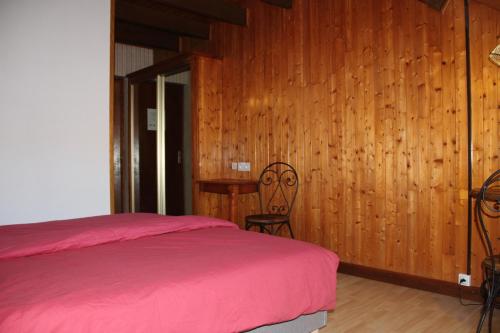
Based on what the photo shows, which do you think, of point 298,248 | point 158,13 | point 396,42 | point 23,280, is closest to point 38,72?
point 158,13

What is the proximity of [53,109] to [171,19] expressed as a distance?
1.92 m

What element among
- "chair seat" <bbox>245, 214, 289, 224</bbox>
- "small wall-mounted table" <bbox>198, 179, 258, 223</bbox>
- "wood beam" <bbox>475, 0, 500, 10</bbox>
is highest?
"wood beam" <bbox>475, 0, 500, 10</bbox>

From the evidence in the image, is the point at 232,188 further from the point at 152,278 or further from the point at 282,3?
the point at 152,278

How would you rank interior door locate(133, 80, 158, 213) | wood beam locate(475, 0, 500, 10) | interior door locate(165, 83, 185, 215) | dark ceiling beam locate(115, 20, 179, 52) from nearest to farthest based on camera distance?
wood beam locate(475, 0, 500, 10)
dark ceiling beam locate(115, 20, 179, 52)
interior door locate(165, 83, 185, 215)
interior door locate(133, 80, 158, 213)

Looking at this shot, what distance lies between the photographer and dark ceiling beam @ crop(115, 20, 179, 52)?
506 centimetres

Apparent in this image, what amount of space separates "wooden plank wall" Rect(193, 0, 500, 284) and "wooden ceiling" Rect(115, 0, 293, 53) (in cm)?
31

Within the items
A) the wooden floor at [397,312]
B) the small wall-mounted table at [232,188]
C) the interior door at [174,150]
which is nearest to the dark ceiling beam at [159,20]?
the interior door at [174,150]

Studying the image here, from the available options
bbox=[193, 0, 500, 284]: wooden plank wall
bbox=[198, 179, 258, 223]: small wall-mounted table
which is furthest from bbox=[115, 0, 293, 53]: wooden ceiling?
bbox=[198, 179, 258, 223]: small wall-mounted table

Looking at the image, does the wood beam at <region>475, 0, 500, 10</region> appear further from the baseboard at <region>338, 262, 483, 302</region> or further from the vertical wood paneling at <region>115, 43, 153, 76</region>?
the vertical wood paneling at <region>115, 43, 153, 76</region>

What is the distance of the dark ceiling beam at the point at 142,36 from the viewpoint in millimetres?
5059

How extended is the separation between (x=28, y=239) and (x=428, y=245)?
262 centimetres

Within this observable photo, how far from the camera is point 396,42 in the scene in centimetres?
323

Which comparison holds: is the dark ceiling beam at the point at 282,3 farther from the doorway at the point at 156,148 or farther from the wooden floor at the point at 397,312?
the wooden floor at the point at 397,312

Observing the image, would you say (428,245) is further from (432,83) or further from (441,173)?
(432,83)
